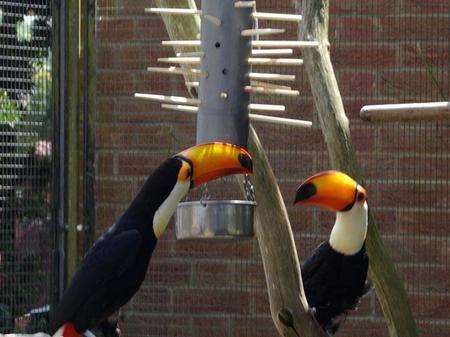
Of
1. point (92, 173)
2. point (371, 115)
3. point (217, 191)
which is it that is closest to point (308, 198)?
point (371, 115)

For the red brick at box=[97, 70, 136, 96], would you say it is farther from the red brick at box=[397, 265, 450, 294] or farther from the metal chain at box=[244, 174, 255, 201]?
the metal chain at box=[244, 174, 255, 201]

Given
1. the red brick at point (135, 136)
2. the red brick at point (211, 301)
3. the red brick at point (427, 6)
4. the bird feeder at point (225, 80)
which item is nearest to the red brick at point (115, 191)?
the red brick at point (135, 136)

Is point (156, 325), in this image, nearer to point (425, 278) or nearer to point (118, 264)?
point (425, 278)

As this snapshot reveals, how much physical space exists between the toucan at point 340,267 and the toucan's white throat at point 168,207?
454mm

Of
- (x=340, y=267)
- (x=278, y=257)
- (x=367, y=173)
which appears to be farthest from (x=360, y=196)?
(x=367, y=173)

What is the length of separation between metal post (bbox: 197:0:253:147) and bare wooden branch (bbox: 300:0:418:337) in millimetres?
457

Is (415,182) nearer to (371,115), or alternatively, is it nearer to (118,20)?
(118,20)

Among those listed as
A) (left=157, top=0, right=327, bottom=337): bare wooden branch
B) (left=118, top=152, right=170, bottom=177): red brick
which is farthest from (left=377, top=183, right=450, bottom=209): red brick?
(left=157, top=0, right=327, bottom=337): bare wooden branch

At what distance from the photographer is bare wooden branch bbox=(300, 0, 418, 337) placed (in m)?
4.24

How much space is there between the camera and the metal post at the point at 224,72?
3.83m

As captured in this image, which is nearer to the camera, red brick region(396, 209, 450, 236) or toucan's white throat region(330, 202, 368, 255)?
toucan's white throat region(330, 202, 368, 255)

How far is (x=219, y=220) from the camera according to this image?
12.3 feet

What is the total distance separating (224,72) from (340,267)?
100 cm

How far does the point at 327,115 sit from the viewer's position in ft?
13.9
